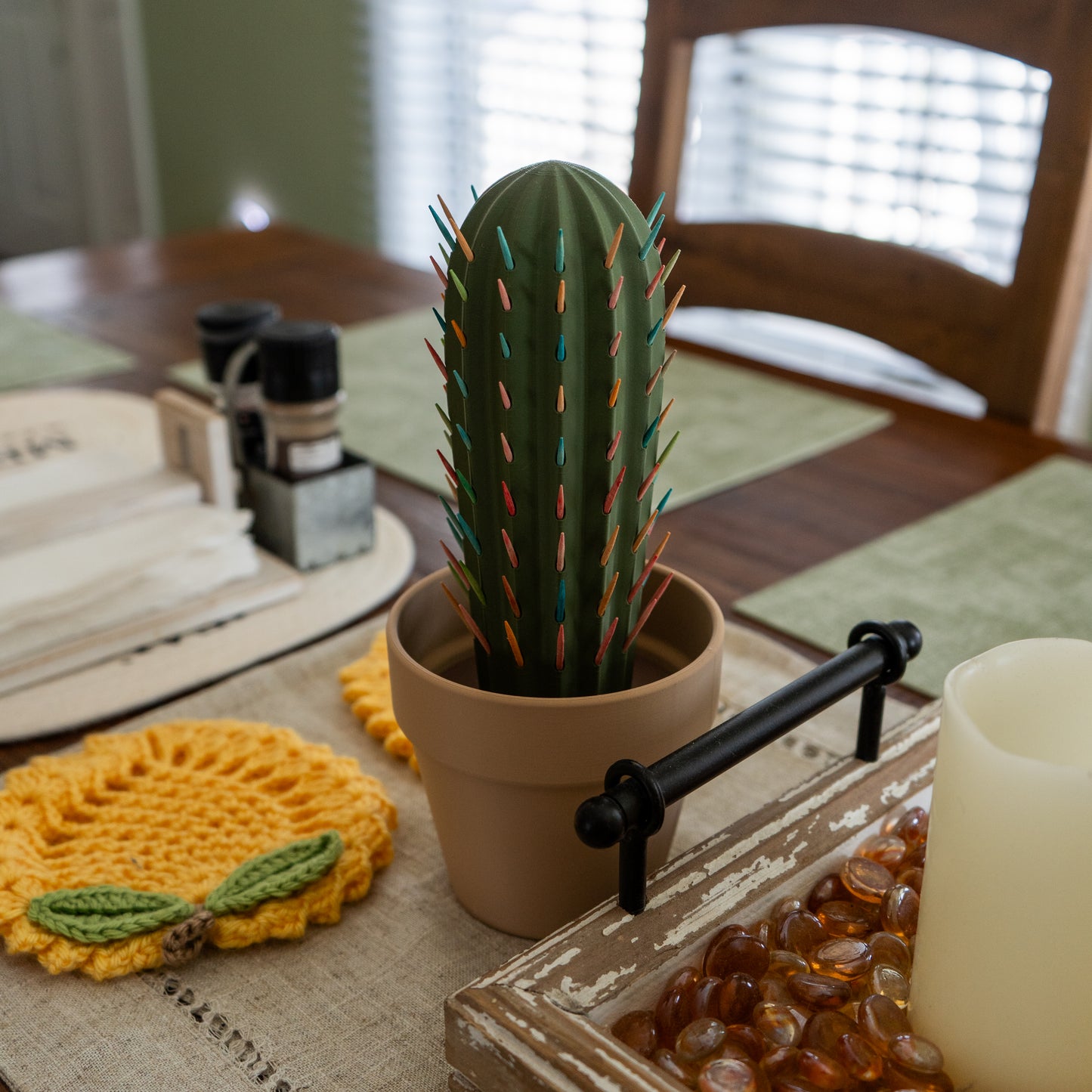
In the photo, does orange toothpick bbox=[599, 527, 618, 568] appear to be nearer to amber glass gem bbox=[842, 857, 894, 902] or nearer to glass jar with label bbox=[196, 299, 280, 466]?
amber glass gem bbox=[842, 857, 894, 902]

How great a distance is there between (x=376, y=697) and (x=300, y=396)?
0.21 m

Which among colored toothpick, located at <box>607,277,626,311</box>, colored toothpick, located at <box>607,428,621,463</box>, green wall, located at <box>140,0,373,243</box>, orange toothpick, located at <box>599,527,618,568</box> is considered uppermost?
colored toothpick, located at <box>607,277,626,311</box>

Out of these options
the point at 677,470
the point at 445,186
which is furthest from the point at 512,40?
the point at 677,470

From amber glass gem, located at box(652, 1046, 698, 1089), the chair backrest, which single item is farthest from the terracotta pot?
the chair backrest

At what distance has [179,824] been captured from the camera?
21.3 inches

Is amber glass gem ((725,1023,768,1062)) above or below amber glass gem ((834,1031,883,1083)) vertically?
below

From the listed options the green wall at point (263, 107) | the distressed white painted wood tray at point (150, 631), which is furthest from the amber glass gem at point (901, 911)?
the green wall at point (263, 107)

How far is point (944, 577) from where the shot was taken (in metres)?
0.83

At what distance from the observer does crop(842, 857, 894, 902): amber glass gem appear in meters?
0.44

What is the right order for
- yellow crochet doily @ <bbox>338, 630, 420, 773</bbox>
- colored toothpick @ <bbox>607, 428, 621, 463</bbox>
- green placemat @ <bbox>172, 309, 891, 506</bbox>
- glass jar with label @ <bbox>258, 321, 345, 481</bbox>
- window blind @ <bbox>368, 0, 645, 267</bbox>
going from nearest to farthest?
colored toothpick @ <bbox>607, 428, 621, 463</bbox> < yellow crochet doily @ <bbox>338, 630, 420, 773</bbox> < glass jar with label @ <bbox>258, 321, 345, 481</bbox> < green placemat @ <bbox>172, 309, 891, 506</bbox> < window blind @ <bbox>368, 0, 645, 267</bbox>

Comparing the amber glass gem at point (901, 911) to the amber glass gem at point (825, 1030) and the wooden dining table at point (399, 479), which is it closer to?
the amber glass gem at point (825, 1030)

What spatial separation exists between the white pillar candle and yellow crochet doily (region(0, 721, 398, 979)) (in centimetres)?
26

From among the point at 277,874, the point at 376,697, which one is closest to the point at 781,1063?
the point at 277,874

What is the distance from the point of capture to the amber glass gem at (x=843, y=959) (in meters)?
0.41
